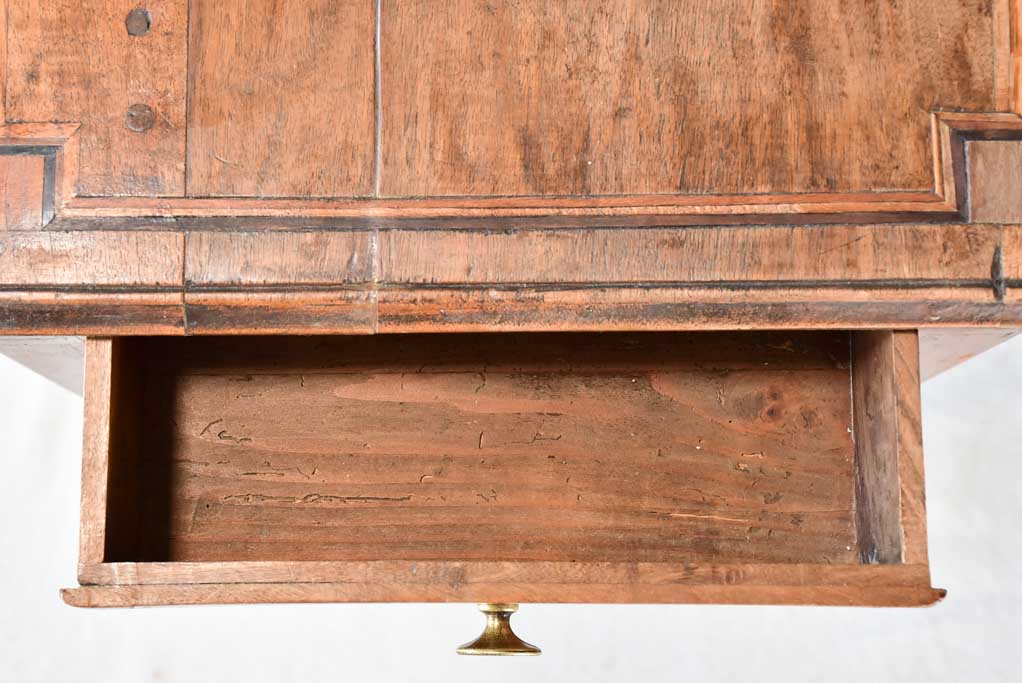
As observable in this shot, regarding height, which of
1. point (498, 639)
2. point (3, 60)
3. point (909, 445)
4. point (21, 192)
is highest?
point (3, 60)

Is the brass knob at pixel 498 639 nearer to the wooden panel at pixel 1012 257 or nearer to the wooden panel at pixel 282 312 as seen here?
the wooden panel at pixel 282 312

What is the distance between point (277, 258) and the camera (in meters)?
1.10

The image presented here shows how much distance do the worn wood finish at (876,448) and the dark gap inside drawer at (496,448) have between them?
0.08ft

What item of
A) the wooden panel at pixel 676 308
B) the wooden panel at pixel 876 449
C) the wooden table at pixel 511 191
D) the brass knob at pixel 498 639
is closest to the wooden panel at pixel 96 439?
the wooden table at pixel 511 191

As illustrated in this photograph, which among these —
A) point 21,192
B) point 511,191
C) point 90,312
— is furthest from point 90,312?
point 511,191

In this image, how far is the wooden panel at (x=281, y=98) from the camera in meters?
1.11

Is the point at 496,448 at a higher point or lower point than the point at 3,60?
lower

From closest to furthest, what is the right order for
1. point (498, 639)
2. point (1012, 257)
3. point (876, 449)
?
point (1012, 257)
point (876, 449)
point (498, 639)

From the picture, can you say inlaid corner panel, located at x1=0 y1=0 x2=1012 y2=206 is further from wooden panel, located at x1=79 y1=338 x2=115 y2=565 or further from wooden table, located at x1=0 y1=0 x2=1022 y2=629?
wooden panel, located at x1=79 y1=338 x2=115 y2=565

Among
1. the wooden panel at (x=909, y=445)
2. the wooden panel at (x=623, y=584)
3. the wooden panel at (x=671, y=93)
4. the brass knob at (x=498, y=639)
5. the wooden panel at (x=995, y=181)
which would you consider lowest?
the brass knob at (x=498, y=639)

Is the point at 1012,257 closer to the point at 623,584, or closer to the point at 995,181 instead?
the point at 995,181

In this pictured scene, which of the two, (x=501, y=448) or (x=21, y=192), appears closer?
(x=21, y=192)

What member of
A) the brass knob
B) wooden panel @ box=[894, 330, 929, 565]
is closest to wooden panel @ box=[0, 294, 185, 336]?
the brass knob

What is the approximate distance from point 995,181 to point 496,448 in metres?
0.51
